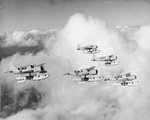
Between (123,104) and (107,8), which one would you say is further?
(123,104)

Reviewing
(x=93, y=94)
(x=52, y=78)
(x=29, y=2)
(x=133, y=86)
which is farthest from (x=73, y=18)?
(x=133, y=86)

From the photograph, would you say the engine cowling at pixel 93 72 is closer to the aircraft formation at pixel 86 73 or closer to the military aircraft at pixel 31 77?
the aircraft formation at pixel 86 73

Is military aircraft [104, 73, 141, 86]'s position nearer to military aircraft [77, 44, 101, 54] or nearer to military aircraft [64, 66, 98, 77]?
military aircraft [64, 66, 98, 77]

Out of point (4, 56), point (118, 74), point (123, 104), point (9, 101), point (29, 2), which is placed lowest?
point (123, 104)

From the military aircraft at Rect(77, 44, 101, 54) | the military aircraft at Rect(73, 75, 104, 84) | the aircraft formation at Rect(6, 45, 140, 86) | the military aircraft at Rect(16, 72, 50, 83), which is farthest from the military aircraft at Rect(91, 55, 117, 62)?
the military aircraft at Rect(16, 72, 50, 83)

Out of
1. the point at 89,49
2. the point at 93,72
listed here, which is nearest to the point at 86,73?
the point at 93,72

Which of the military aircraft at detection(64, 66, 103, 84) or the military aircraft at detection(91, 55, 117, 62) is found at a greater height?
the military aircraft at detection(91, 55, 117, 62)

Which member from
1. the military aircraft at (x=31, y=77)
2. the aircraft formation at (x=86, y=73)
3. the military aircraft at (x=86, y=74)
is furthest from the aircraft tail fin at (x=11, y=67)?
the military aircraft at (x=86, y=74)

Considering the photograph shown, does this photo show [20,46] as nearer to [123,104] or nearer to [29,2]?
[29,2]
